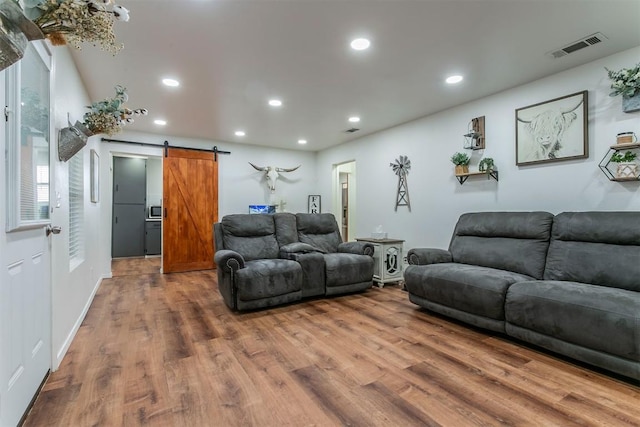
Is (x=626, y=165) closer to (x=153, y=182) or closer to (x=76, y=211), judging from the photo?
(x=76, y=211)

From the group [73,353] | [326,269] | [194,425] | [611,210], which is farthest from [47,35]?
[611,210]

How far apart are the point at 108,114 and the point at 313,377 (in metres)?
2.44

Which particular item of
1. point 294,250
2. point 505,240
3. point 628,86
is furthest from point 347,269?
point 628,86

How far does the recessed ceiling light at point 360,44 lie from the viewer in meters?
2.50

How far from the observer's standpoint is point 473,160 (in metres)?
3.88

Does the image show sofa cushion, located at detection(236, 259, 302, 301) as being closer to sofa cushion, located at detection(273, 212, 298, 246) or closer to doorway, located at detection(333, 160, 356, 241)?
sofa cushion, located at detection(273, 212, 298, 246)

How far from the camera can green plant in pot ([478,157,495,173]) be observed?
11.8 feet

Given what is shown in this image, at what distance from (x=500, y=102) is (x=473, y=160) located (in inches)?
28.1

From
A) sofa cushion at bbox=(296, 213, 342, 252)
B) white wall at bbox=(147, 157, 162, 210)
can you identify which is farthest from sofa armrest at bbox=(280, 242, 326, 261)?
white wall at bbox=(147, 157, 162, 210)

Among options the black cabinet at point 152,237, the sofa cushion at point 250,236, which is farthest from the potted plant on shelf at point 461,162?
the black cabinet at point 152,237

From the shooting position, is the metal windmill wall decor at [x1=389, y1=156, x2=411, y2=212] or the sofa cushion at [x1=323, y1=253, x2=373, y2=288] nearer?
the sofa cushion at [x1=323, y1=253, x2=373, y2=288]

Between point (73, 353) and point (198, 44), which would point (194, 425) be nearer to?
point (73, 353)

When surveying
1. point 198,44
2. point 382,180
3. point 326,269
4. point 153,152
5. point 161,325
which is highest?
point 198,44

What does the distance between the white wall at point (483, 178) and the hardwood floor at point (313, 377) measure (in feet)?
5.27
